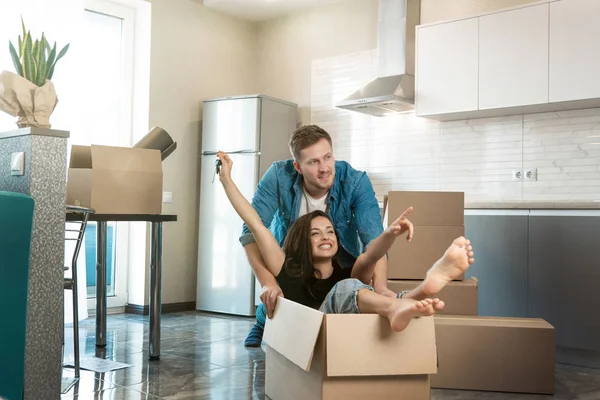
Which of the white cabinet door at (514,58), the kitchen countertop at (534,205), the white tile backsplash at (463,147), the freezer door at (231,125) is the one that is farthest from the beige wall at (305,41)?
the kitchen countertop at (534,205)

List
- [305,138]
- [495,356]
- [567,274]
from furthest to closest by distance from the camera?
[567,274]
[495,356]
[305,138]

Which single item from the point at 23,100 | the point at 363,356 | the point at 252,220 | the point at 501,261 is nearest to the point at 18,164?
the point at 23,100

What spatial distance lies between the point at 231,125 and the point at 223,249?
0.99 m

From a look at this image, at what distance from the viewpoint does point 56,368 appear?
2162 millimetres

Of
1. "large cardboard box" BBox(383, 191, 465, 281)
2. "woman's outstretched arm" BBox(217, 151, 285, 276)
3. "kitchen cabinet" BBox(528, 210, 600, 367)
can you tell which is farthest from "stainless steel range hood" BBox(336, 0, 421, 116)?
"woman's outstretched arm" BBox(217, 151, 285, 276)

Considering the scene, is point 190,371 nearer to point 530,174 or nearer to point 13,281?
point 13,281

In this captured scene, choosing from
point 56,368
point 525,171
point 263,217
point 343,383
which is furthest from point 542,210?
point 56,368

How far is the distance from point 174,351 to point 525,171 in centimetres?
256

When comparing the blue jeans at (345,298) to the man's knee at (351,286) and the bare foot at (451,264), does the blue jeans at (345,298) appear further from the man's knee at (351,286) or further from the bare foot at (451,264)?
the bare foot at (451,264)

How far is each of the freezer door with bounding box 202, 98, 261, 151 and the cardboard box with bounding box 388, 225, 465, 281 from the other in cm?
208

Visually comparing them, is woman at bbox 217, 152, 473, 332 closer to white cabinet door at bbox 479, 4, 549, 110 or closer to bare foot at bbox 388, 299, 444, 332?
bare foot at bbox 388, 299, 444, 332

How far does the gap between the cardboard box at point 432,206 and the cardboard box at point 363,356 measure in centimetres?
121

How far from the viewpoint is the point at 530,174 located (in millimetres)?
4223

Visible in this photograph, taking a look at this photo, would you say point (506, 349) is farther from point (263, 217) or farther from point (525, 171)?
point (525, 171)
